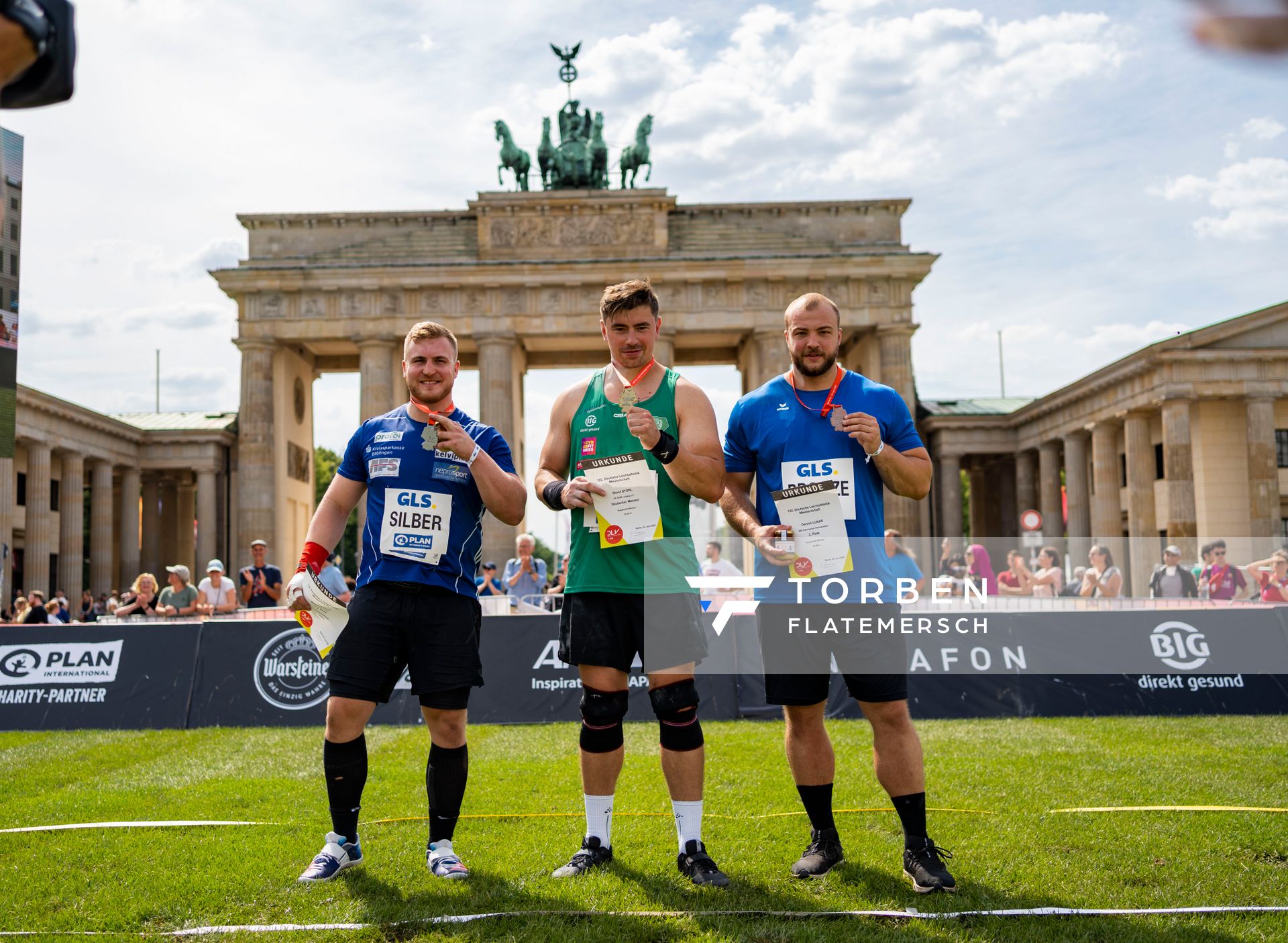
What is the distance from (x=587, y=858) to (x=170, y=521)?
189ft

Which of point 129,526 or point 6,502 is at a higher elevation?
point 6,502

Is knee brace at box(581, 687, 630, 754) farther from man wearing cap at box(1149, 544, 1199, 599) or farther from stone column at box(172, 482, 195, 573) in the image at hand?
stone column at box(172, 482, 195, 573)

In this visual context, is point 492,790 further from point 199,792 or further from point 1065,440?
point 1065,440

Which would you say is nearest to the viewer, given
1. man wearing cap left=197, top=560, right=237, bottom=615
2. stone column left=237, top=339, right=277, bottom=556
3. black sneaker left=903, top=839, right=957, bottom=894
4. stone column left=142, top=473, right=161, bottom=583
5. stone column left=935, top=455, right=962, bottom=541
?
black sneaker left=903, top=839, right=957, bottom=894

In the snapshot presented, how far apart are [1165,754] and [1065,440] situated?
40776 millimetres

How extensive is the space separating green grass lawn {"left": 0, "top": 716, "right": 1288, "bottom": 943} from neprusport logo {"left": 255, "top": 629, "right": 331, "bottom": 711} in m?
2.00

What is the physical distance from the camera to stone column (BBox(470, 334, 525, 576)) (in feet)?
146

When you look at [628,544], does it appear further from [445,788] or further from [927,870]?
[927,870]

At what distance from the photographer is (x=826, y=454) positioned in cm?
491

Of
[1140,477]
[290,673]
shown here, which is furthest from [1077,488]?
[290,673]

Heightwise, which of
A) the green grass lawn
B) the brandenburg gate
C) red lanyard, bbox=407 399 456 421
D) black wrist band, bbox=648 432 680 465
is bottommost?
the green grass lawn

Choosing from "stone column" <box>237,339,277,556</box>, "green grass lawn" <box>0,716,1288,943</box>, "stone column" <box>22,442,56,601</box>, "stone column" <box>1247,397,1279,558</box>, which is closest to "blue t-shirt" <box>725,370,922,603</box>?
"green grass lawn" <box>0,716,1288,943</box>

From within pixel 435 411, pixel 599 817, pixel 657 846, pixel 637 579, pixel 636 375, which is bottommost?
pixel 657 846

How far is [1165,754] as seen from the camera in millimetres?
8148
